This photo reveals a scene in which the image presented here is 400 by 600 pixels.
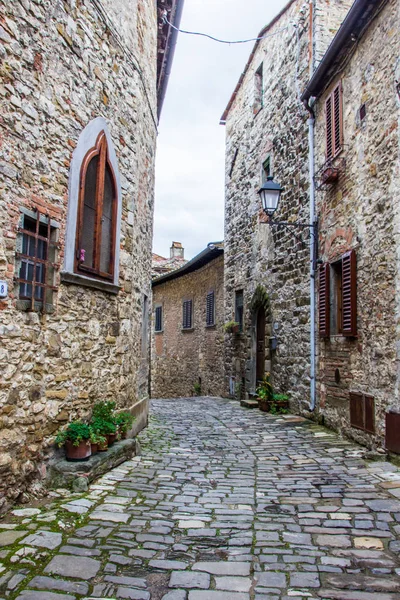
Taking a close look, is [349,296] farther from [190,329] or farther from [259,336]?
[190,329]

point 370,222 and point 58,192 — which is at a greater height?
point 370,222

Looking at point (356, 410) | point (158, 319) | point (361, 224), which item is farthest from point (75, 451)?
point (158, 319)

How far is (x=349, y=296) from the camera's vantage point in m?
6.26

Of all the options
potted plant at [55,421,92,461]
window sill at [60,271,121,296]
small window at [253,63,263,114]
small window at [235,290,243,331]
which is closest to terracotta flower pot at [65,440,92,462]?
potted plant at [55,421,92,461]

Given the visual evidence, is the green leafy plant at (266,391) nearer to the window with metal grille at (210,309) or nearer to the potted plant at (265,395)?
the potted plant at (265,395)

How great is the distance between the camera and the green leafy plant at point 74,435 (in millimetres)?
4211

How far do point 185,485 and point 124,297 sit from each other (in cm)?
248

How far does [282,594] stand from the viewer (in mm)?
2514

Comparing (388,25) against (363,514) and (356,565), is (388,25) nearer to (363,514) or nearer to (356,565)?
(363,514)

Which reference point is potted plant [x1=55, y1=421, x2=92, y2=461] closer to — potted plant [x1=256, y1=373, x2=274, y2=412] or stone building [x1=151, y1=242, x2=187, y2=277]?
potted plant [x1=256, y1=373, x2=274, y2=412]

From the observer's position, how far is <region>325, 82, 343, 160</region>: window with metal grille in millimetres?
7000

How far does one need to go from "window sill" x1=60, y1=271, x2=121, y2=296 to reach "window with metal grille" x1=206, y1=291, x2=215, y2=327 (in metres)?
9.31

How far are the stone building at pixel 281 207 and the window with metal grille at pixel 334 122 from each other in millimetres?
1078

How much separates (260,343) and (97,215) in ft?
21.9
